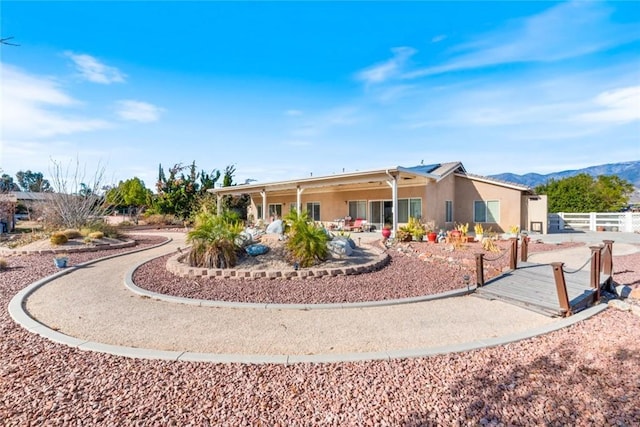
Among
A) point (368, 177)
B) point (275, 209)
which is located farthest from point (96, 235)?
point (275, 209)

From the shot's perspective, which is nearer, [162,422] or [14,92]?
[162,422]

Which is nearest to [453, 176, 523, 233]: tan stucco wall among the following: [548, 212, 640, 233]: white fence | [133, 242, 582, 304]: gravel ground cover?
[548, 212, 640, 233]: white fence

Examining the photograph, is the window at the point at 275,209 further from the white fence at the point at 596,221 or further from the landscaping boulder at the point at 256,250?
the white fence at the point at 596,221

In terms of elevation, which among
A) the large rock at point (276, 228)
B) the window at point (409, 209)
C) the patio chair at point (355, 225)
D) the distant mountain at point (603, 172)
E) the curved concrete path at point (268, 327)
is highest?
the distant mountain at point (603, 172)

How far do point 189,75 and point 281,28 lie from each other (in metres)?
3.48

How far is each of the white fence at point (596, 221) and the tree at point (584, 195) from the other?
→ 3499 mm

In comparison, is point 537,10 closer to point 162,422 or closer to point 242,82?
point 242,82

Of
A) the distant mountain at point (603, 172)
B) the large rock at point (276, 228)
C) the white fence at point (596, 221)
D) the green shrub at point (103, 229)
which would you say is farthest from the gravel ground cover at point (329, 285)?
the distant mountain at point (603, 172)

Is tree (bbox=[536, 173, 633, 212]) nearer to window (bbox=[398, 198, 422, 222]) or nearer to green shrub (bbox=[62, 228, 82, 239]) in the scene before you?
window (bbox=[398, 198, 422, 222])

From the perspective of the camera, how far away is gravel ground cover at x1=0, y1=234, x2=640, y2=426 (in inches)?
97.6

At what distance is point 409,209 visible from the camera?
1764cm

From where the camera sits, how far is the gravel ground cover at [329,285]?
576 cm

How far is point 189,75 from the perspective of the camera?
35.6 feet

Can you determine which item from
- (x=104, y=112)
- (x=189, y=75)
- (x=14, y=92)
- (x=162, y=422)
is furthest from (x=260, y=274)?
(x=104, y=112)
